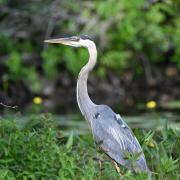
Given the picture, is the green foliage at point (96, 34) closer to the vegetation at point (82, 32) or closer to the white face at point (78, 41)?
the vegetation at point (82, 32)

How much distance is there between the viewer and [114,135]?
726 centimetres

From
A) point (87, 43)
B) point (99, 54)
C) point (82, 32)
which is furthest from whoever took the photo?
point (99, 54)

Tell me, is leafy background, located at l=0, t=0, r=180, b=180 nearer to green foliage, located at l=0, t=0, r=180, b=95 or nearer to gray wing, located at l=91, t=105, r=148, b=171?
green foliage, located at l=0, t=0, r=180, b=95

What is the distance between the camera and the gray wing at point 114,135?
705 centimetres

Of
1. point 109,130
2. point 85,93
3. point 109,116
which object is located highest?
point 85,93

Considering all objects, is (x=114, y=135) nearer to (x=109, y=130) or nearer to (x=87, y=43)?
(x=109, y=130)

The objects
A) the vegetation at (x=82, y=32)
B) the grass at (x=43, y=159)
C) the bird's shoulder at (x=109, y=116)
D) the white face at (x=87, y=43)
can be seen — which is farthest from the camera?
the vegetation at (x=82, y=32)

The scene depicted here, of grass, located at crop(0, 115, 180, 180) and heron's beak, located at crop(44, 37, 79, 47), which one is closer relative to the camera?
grass, located at crop(0, 115, 180, 180)

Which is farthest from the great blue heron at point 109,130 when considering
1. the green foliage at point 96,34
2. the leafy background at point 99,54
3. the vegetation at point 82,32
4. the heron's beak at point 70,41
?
the green foliage at point 96,34

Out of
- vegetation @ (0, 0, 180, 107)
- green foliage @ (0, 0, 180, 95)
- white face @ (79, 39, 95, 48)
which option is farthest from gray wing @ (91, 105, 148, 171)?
green foliage @ (0, 0, 180, 95)

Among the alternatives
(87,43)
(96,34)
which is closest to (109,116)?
(87,43)

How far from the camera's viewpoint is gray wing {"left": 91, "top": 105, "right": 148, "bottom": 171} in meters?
7.05

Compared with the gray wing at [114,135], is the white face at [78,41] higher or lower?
higher

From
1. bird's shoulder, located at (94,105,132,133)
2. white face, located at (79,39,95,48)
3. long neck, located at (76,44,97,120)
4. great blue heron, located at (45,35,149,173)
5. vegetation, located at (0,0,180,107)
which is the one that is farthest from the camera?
vegetation, located at (0,0,180,107)
